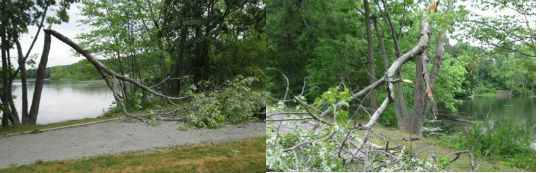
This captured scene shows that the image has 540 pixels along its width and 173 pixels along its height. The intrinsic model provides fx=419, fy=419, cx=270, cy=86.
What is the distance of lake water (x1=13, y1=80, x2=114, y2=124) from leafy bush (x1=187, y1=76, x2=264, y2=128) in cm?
94

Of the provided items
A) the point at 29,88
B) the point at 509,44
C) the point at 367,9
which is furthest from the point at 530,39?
the point at 29,88

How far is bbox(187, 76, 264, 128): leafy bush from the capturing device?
4473 mm

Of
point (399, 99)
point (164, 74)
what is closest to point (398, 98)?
point (399, 99)

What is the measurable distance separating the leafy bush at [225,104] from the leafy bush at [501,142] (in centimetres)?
215

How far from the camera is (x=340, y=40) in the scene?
473 centimetres

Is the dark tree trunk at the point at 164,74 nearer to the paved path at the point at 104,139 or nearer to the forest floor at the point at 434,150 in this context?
the paved path at the point at 104,139

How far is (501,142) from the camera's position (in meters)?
3.26

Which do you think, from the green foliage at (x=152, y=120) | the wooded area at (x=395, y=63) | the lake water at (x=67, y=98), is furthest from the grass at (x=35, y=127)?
the wooded area at (x=395, y=63)

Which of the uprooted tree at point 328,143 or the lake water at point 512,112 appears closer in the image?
the uprooted tree at point 328,143

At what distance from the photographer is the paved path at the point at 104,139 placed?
3217 mm

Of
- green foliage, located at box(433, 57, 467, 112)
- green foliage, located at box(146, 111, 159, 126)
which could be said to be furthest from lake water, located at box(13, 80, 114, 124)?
green foliage, located at box(433, 57, 467, 112)

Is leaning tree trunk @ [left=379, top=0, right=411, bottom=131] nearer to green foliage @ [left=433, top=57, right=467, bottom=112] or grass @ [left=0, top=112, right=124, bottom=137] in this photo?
green foliage @ [left=433, top=57, right=467, bottom=112]

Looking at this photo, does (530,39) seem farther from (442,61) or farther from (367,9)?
(367,9)

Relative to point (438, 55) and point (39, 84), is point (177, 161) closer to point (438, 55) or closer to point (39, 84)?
point (39, 84)
